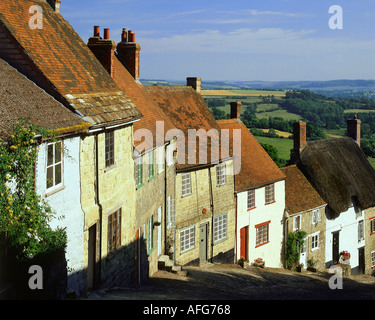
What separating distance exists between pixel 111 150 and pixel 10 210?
4.86m

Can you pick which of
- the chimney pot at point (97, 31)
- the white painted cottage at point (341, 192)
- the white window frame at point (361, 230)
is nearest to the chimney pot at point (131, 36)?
the chimney pot at point (97, 31)

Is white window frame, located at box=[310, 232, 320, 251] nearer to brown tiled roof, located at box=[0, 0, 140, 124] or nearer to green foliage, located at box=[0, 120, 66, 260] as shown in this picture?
brown tiled roof, located at box=[0, 0, 140, 124]

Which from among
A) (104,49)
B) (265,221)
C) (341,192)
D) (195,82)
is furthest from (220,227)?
(104,49)

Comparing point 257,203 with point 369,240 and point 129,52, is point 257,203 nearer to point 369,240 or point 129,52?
point 129,52

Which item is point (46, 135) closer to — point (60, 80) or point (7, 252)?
point (7, 252)

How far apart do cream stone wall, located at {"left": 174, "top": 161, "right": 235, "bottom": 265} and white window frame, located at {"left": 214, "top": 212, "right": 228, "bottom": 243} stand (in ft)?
0.47

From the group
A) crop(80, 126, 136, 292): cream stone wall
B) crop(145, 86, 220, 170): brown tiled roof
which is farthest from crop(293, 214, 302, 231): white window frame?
crop(80, 126, 136, 292): cream stone wall

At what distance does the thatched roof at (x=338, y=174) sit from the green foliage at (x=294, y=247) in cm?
370

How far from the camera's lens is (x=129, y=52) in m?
22.4

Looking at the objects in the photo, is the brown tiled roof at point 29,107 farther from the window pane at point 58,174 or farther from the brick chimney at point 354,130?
the brick chimney at point 354,130

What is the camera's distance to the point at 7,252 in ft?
29.1

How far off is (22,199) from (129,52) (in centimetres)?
1417

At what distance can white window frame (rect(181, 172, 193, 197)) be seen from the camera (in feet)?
75.2
